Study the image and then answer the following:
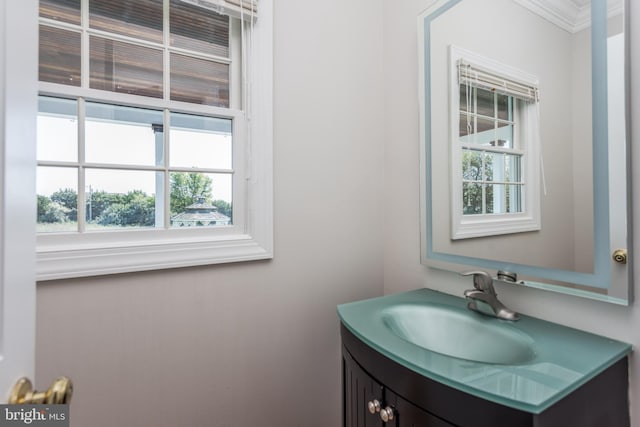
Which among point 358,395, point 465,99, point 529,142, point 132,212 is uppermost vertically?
point 465,99

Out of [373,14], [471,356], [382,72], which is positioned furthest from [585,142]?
[373,14]

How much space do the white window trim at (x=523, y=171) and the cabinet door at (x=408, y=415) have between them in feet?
2.32

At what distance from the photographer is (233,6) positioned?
1188mm

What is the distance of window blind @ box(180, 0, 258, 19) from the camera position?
3.76 feet

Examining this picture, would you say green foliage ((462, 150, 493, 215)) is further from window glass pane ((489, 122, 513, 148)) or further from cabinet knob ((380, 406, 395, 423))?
cabinet knob ((380, 406, 395, 423))

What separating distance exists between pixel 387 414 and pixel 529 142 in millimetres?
974

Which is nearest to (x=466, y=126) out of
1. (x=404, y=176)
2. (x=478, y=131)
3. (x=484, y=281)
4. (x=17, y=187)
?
(x=478, y=131)

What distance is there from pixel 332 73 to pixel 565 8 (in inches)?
34.3

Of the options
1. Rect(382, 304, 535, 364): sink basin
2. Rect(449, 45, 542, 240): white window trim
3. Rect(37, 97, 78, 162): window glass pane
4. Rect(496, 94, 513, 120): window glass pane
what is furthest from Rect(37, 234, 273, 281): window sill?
Rect(496, 94, 513, 120): window glass pane

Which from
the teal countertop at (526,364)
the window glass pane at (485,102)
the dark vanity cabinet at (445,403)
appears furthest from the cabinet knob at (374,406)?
the window glass pane at (485,102)

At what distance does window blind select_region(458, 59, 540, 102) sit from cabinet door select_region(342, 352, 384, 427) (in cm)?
107

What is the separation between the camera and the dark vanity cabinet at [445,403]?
592 mm

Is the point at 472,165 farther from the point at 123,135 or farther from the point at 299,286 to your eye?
the point at 123,135

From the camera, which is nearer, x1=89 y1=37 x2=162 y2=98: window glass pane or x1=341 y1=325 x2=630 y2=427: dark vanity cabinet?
x1=341 y1=325 x2=630 y2=427: dark vanity cabinet
